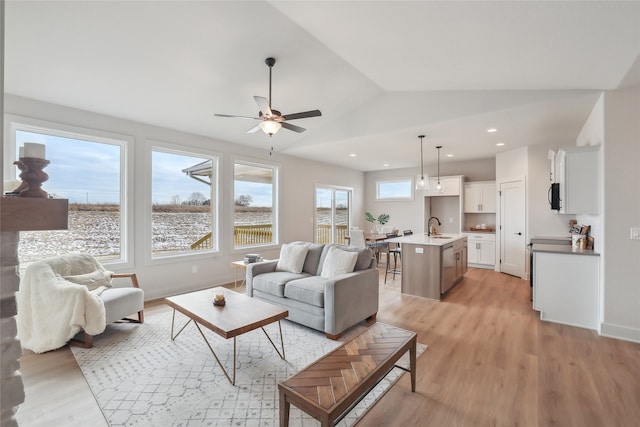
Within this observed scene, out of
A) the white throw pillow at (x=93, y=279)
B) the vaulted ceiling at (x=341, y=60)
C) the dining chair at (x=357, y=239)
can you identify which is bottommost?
the white throw pillow at (x=93, y=279)

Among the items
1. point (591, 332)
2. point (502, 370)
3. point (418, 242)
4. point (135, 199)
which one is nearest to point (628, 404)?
point (502, 370)

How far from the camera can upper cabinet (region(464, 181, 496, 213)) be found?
6.60 metres

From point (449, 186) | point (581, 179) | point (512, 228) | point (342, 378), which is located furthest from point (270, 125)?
point (449, 186)

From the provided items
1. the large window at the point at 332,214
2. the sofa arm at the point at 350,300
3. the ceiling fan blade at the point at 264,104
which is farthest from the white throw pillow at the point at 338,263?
the large window at the point at 332,214

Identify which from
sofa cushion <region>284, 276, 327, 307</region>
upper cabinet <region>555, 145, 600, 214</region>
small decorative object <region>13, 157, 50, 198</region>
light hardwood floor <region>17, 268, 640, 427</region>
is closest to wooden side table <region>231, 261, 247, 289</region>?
sofa cushion <region>284, 276, 327, 307</region>

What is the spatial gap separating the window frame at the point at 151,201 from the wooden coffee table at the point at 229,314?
178 centimetres

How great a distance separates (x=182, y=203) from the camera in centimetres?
480

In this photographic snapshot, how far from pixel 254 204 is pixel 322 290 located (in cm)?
322

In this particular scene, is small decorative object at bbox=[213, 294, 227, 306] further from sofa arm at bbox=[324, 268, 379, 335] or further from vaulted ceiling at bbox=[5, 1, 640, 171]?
vaulted ceiling at bbox=[5, 1, 640, 171]

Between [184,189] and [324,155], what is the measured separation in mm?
3075

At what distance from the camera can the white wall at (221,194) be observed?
374 centimetres

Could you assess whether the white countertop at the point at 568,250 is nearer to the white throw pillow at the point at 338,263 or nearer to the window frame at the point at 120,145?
the white throw pillow at the point at 338,263

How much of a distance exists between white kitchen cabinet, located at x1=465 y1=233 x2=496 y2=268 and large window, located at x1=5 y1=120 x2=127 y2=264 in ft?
22.7

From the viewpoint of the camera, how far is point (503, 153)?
6082 mm
